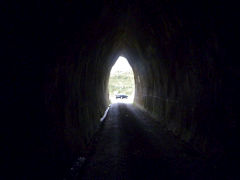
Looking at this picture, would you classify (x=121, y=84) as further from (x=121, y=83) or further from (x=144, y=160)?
(x=144, y=160)

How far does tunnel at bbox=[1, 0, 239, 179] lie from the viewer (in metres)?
3.31

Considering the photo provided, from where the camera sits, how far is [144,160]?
680 centimetres

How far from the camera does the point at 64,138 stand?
222 inches

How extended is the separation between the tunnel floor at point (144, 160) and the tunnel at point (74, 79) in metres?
0.37

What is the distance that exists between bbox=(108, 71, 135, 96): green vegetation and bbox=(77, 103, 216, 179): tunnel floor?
51.4 m

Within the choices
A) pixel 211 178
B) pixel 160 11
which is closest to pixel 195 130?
pixel 211 178

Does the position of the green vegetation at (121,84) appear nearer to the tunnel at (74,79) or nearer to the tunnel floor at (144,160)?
the tunnel floor at (144,160)

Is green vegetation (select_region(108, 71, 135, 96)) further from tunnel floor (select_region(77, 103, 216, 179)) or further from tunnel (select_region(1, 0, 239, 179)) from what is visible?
tunnel (select_region(1, 0, 239, 179))

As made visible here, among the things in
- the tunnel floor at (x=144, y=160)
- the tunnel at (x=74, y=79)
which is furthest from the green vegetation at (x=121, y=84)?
the tunnel at (x=74, y=79)

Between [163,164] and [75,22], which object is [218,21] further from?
[163,164]

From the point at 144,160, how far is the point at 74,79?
10.8 feet

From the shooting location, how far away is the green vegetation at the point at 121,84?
62.7m

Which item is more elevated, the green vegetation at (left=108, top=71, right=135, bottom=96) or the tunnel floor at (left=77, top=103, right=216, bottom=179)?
the green vegetation at (left=108, top=71, right=135, bottom=96)

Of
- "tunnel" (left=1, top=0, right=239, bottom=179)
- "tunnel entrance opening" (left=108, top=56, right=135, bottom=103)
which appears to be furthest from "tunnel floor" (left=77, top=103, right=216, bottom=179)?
"tunnel entrance opening" (left=108, top=56, right=135, bottom=103)
